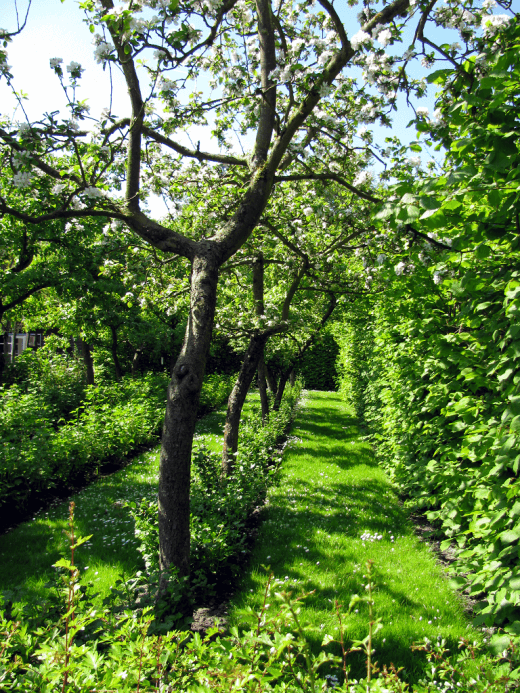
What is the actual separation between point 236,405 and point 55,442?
3.51 m

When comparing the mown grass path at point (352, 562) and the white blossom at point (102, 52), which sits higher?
the white blossom at point (102, 52)

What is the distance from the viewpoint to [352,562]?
4430mm

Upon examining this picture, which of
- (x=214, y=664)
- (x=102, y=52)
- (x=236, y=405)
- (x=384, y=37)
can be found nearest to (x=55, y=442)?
(x=236, y=405)

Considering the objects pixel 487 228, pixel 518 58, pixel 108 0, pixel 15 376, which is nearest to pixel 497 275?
pixel 487 228

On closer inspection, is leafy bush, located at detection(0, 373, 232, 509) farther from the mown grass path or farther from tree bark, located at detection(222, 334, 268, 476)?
the mown grass path

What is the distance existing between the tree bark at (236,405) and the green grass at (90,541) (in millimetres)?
672

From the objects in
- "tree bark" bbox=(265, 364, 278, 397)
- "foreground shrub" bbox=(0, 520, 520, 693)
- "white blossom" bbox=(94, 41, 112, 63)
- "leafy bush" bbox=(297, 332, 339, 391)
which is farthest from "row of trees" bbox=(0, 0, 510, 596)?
"leafy bush" bbox=(297, 332, 339, 391)

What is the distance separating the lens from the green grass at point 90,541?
423cm

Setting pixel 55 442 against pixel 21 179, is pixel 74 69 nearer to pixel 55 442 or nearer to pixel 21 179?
pixel 21 179

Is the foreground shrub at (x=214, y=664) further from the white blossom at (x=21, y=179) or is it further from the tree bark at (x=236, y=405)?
the tree bark at (x=236, y=405)

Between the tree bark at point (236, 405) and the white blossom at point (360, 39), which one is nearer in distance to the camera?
the white blossom at point (360, 39)

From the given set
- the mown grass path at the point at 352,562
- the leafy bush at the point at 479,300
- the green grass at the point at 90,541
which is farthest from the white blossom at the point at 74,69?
the mown grass path at the point at 352,562

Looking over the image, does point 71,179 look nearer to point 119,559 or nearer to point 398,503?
point 119,559

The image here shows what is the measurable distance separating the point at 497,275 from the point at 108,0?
4.08 meters
